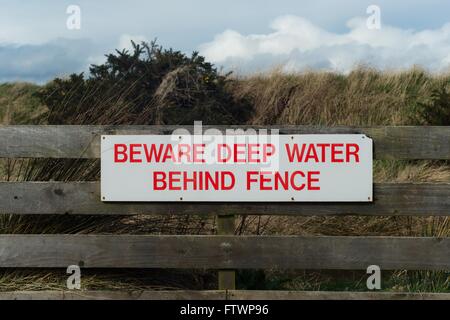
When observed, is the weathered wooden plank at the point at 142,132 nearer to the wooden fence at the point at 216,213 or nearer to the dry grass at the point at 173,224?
the wooden fence at the point at 216,213

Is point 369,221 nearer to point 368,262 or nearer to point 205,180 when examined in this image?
point 368,262

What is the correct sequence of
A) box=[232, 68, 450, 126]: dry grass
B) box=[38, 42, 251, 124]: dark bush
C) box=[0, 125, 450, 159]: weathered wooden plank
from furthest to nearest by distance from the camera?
box=[232, 68, 450, 126]: dry grass, box=[38, 42, 251, 124]: dark bush, box=[0, 125, 450, 159]: weathered wooden plank

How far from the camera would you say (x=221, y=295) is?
16.2 feet

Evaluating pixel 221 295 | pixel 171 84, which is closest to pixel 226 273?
pixel 221 295

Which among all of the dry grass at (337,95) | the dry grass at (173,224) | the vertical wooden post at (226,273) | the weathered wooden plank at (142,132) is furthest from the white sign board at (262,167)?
the dry grass at (337,95)

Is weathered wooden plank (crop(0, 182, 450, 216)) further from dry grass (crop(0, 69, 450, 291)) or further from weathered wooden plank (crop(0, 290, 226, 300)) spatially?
weathered wooden plank (crop(0, 290, 226, 300))

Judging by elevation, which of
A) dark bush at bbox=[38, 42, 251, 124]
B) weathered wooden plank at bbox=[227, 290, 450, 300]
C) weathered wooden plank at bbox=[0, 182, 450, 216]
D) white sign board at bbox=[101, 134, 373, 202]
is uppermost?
dark bush at bbox=[38, 42, 251, 124]

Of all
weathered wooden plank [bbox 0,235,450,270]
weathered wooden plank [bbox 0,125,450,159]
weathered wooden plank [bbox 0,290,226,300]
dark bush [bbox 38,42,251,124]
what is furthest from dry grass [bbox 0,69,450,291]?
dark bush [bbox 38,42,251,124]

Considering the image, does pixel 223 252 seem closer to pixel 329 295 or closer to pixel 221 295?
pixel 221 295

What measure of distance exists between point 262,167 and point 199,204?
0.56m

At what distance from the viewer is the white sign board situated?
4.89 m

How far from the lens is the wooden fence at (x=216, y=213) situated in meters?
4.89

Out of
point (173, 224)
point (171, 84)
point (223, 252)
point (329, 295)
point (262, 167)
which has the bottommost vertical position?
point (329, 295)

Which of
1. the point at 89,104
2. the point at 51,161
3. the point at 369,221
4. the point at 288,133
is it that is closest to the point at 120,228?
the point at 51,161
